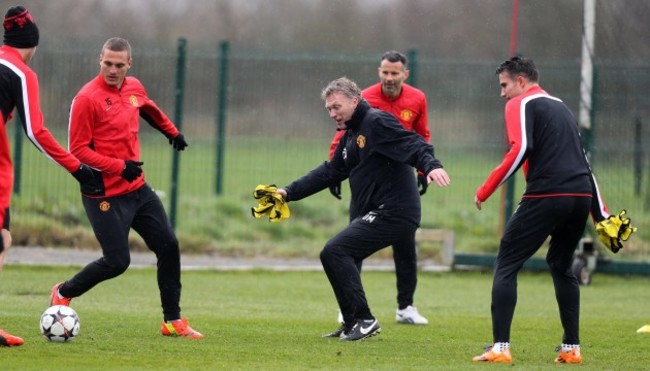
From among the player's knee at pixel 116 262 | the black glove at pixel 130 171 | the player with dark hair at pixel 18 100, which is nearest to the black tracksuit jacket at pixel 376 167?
the black glove at pixel 130 171

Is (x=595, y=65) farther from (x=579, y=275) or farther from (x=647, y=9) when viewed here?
(x=579, y=275)

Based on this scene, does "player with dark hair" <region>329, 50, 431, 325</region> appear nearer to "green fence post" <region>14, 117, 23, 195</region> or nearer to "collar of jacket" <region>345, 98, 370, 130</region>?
"collar of jacket" <region>345, 98, 370, 130</region>

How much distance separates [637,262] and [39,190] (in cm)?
834

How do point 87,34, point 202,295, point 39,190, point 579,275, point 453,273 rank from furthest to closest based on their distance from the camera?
point 87,34 < point 39,190 < point 453,273 < point 579,275 < point 202,295

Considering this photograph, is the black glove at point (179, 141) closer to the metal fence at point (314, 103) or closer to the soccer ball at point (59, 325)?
the soccer ball at point (59, 325)

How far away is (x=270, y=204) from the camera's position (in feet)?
32.3

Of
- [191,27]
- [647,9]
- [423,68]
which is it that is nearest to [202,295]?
[423,68]

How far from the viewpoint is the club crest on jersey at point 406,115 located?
1137 centimetres

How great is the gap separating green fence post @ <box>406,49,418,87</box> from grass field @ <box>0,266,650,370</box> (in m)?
2.93

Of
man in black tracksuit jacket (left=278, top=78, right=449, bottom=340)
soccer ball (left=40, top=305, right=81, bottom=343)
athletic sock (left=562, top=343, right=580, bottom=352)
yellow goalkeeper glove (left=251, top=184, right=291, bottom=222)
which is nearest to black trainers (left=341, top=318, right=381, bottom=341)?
man in black tracksuit jacket (left=278, top=78, right=449, bottom=340)

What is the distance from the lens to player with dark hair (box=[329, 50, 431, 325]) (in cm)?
1123

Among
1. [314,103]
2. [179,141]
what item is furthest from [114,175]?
[314,103]

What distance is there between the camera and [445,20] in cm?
2509

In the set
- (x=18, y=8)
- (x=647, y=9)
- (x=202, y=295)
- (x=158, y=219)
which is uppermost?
(x=647, y=9)
